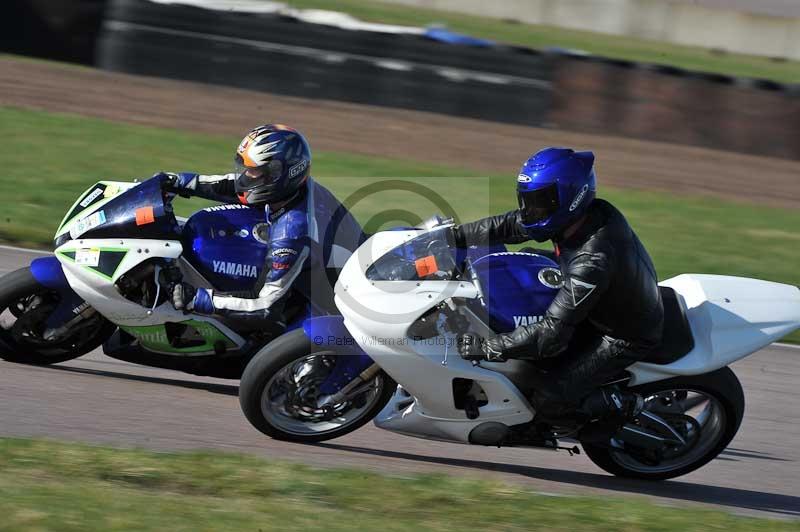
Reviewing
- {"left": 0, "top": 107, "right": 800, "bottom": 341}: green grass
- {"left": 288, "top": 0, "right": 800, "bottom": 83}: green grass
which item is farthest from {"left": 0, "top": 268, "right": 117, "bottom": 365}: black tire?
{"left": 288, "top": 0, "right": 800, "bottom": 83}: green grass

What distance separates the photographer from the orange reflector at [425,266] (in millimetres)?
5523

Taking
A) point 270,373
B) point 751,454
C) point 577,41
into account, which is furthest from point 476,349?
point 577,41

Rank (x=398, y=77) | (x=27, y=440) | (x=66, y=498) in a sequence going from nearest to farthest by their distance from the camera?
(x=66, y=498)
(x=27, y=440)
(x=398, y=77)

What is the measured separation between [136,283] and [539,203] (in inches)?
98.0

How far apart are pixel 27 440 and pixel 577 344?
113 inches

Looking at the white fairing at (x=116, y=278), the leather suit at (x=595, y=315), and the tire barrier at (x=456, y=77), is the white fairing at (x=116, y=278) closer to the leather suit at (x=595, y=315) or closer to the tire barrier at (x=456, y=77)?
the leather suit at (x=595, y=315)

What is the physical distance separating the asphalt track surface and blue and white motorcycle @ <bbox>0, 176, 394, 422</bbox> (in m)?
0.22

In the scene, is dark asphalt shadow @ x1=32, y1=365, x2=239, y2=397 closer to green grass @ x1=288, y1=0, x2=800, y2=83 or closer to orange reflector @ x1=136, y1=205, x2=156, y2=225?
orange reflector @ x1=136, y1=205, x2=156, y2=225

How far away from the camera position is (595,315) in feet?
18.0

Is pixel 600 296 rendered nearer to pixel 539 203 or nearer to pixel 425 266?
pixel 539 203

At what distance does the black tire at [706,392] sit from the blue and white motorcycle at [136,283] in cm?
203

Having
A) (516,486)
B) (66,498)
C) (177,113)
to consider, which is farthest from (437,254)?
(177,113)

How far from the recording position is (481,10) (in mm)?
30844

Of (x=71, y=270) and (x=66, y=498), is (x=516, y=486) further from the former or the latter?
(x=71, y=270)
